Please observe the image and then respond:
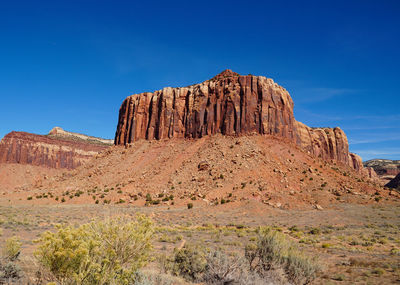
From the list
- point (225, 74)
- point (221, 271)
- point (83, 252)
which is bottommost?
point (221, 271)

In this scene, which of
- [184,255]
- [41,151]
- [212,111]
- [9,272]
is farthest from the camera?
[41,151]

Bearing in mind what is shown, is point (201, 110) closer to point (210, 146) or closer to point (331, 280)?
point (210, 146)

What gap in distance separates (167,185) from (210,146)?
11.0 m

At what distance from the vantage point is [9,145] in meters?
89.9

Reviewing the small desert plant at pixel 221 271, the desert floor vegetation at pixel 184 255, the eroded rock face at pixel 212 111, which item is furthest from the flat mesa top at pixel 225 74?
the small desert plant at pixel 221 271

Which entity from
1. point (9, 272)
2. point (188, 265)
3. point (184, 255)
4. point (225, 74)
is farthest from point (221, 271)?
point (225, 74)

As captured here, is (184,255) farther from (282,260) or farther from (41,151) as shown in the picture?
(41,151)

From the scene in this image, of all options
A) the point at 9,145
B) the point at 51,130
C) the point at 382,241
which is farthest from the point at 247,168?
the point at 51,130

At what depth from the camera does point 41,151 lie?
311ft

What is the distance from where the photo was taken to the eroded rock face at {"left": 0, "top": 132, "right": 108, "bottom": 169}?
294 feet

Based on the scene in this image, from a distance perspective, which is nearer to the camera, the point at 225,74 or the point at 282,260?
the point at 282,260

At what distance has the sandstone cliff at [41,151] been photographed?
8962 cm

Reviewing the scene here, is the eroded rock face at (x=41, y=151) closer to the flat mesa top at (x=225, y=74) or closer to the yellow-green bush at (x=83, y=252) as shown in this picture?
the flat mesa top at (x=225, y=74)

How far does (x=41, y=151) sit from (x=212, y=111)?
76.4 metres
